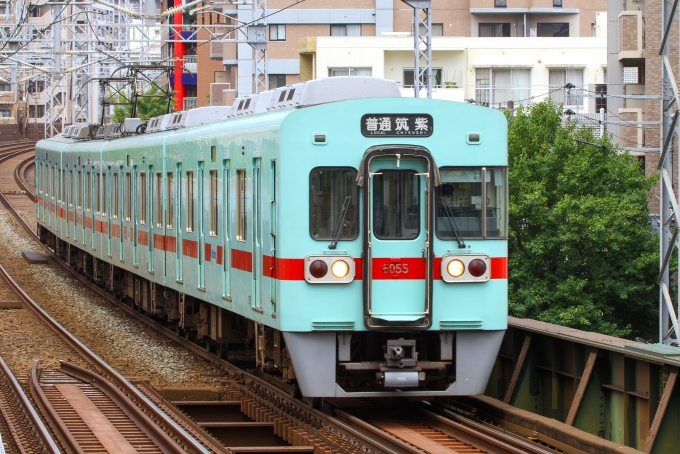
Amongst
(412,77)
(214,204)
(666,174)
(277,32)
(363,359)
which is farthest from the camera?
(277,32)

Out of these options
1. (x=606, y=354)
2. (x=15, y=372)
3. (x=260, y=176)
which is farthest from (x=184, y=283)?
(x=606, y=354)

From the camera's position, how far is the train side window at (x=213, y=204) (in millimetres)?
11481

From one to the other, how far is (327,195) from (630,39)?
19.0 metres

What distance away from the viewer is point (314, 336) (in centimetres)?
886

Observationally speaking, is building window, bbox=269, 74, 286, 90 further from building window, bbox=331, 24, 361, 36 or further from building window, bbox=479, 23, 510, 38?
building window, bbox=479, 23, 510, 38

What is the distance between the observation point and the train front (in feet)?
28.7

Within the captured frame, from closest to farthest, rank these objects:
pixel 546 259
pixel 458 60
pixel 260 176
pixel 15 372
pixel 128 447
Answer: pixel 128 447
pixel 260 176
pixel 15 372
pixel 546 259
pixel 458 60

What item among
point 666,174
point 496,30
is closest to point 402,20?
point 496,30

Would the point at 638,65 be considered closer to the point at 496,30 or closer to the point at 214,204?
the point at 496,30

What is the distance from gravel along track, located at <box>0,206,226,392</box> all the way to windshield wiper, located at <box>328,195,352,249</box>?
121 inches

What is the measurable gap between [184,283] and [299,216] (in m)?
4.83

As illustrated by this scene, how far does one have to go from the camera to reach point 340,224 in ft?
28.7

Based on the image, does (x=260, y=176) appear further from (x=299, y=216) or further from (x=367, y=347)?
(x=367, y=347)

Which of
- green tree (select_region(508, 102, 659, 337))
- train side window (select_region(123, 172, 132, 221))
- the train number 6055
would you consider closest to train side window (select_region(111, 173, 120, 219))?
train side window (select_region(123, 172, 132, 221))
